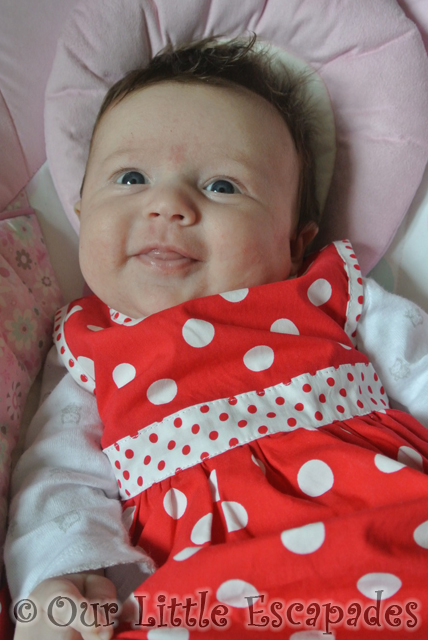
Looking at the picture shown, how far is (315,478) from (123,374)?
348 millimetres

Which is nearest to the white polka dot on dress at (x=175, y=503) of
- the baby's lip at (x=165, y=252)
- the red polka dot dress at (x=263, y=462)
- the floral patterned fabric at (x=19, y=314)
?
the red polka dot dress at (x=263, y=462)

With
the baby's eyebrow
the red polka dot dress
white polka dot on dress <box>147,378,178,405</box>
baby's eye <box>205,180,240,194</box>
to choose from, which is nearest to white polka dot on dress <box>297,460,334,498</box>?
the red polka dot dress

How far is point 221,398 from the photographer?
0.92 m

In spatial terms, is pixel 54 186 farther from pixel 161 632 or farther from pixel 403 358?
pixel 161 632

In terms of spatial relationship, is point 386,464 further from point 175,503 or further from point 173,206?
point 173,206

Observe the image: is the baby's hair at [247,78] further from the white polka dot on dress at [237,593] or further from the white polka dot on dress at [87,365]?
the white polka dot on dress at [237,593]

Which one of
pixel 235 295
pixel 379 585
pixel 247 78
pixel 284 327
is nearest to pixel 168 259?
pixel 235 295

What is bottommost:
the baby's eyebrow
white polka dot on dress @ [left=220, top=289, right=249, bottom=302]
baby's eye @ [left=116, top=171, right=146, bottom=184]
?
white polka dot on dress @ [left=220, top=289, right=249, bottom=302]

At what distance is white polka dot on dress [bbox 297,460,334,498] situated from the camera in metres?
0.83

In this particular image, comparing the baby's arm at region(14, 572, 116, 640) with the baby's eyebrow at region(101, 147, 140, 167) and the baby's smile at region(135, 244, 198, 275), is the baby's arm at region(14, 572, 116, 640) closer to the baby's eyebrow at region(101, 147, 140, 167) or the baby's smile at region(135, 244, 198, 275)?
the baby's smile at region(135, 244, 198, 275)

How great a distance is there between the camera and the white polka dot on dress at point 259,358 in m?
0.94

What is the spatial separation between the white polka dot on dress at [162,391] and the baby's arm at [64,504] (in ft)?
0.46

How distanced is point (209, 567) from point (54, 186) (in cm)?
90

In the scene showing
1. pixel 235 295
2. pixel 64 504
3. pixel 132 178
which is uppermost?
pixel 132 178
